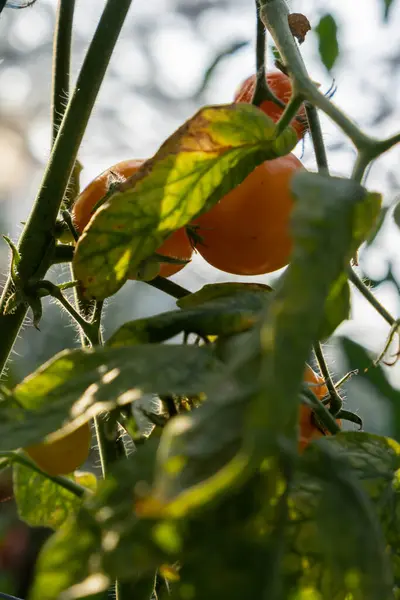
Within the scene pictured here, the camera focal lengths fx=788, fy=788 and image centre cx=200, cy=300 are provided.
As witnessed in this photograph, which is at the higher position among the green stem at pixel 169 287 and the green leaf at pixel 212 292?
the green leaf at pixel 212 292

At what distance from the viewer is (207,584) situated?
204mm

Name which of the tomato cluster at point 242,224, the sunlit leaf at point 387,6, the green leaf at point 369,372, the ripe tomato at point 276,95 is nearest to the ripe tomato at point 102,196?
the tomato cluster at point 242,224

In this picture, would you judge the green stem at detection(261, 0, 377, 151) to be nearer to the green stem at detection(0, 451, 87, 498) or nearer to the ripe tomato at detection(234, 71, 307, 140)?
the ripe tomato at detection(234, 71, 307, 140)

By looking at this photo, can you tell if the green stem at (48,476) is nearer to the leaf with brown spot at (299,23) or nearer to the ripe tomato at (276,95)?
the ripe tomato at (276,95)

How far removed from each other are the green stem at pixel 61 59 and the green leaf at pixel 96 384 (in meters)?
0.30

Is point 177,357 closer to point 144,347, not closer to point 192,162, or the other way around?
point 144,347

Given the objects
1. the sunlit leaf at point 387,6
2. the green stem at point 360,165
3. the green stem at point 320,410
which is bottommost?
the green stem at point 320,410

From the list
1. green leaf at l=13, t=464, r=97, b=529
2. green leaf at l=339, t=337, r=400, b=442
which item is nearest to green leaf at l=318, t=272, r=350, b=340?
green leaf at l=13, t=464, r=97, b=529

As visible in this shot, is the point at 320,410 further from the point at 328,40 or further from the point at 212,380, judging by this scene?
the point at 328,40

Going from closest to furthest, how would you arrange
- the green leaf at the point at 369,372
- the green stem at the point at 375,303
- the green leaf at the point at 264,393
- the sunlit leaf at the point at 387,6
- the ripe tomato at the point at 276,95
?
the green leaf at the point at 264,393
the green stem at the point at 375,303
the ripe tomato at the point at 276,95
the sunlit leaf at the point at 387,6
the green leaf at the point at 369,372

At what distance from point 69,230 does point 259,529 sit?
0.28 meters

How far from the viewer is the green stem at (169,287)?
473 mm

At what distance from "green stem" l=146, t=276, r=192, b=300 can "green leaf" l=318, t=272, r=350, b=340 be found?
0.17m

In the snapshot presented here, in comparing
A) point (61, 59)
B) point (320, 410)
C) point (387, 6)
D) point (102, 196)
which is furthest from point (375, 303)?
point (387, 6)
